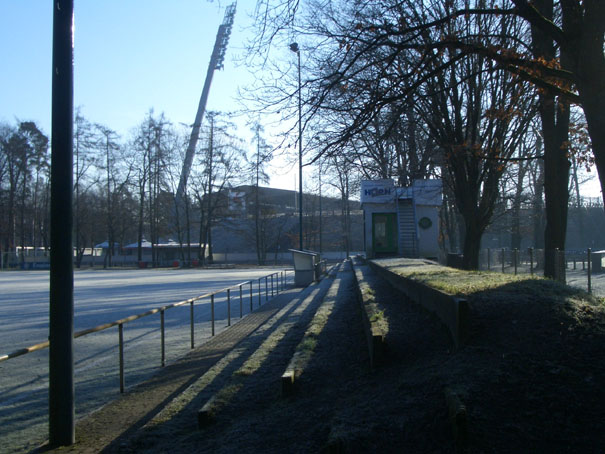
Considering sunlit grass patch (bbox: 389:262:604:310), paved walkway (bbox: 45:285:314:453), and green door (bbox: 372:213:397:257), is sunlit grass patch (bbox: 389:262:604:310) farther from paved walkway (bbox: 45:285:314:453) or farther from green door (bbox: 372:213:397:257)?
green door (bbox: 372:213:397:257)

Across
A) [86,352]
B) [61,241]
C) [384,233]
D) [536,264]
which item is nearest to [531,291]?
[61,241]

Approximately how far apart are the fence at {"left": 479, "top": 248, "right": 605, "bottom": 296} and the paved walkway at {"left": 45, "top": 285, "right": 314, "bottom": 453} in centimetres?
807

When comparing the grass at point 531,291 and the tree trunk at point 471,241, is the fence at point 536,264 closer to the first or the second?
the tree trunk at point 471,241

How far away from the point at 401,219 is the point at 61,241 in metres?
24.9

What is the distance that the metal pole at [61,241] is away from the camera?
16.5 ft

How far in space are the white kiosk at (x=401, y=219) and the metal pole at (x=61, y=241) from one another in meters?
22.6

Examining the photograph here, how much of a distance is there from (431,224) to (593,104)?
22.9 m

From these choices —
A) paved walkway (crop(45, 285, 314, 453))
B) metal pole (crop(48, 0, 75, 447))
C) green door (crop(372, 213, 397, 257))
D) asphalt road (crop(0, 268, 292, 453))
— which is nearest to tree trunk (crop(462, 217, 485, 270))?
asphalt road (crop(0, 268, 292, 453))

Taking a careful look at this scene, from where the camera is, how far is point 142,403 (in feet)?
21.0

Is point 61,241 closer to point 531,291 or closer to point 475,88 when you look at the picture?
point 531,291

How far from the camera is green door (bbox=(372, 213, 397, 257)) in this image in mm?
29156

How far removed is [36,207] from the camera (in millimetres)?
70500

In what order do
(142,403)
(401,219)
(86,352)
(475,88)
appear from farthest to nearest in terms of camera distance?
(401,219)
(475,88)
(86,352)
(142,403)

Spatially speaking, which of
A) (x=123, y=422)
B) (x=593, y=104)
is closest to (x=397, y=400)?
(x=123, y=422)
